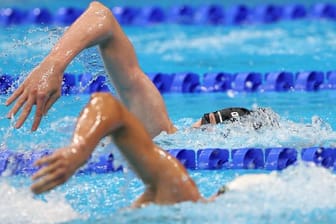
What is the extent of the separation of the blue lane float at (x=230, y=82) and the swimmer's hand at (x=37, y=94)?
2391 mm

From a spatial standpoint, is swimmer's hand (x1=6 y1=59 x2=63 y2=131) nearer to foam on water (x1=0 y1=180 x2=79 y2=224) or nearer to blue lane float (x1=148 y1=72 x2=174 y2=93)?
foam on water (x1=0 y1=180 x2=79 y2=224)

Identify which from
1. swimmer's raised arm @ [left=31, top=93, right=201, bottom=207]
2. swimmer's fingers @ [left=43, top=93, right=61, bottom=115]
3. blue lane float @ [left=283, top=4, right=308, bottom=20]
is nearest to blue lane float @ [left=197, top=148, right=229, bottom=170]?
swimmer's fingers @ [left=43, top=93, right=61, bottom=115]

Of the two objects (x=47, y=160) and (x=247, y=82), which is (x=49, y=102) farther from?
(x=247, y=82)

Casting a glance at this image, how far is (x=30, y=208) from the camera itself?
2.58 meters

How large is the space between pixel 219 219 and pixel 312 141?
1518mm

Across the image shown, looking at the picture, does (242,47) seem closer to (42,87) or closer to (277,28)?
(277,28)

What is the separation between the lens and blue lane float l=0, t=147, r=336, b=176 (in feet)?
11.2

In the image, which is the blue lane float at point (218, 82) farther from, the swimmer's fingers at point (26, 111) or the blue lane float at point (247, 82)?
the swimmer's fingers at point (26, 111)

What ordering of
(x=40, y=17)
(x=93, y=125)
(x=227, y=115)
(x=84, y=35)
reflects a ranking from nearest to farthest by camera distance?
(x=93, y=125) < (x=84, y=35) < (x=227, y=115) < (x=40, y=17)

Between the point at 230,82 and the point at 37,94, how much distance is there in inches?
106

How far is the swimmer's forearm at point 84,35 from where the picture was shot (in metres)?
2.60

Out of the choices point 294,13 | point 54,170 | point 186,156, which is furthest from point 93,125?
point 294,13

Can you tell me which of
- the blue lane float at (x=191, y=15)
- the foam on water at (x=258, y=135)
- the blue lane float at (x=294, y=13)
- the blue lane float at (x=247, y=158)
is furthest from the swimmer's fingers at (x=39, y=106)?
the blue lane float at (x=294, y=13)

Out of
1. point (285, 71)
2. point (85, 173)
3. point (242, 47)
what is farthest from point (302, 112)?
point (242, 47)
